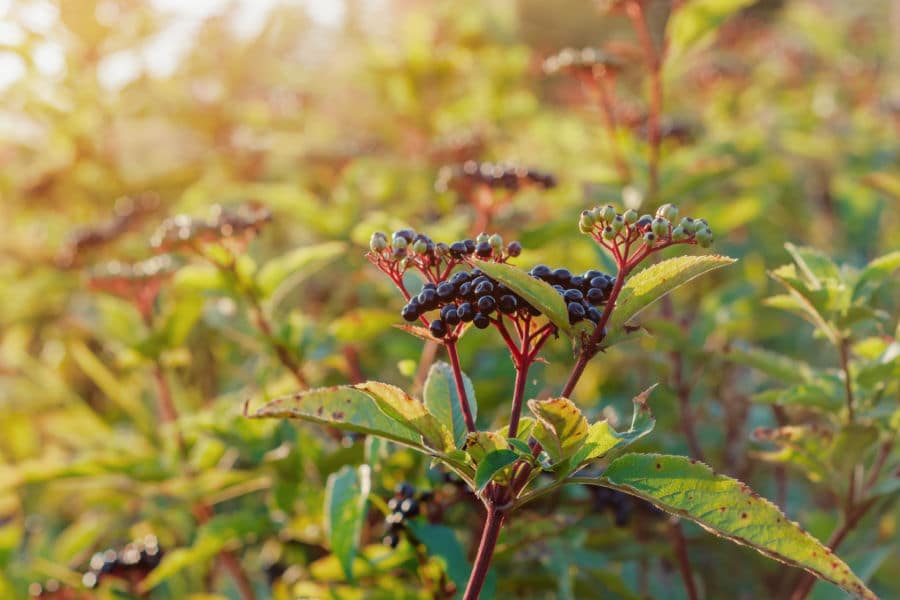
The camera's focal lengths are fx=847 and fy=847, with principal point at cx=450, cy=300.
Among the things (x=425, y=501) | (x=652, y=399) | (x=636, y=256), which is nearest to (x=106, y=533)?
(x=425, y=501)

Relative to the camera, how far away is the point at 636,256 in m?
1.10

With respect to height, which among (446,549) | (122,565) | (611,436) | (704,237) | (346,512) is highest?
(704,237)

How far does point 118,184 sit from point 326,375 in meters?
1.93

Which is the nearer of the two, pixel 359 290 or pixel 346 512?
pixel 346 512

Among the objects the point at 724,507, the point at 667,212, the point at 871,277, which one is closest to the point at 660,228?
the point at 667,212

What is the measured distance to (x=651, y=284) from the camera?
1.04m

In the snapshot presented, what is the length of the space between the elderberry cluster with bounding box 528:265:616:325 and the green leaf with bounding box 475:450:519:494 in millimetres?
198

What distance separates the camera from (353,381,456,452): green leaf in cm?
104

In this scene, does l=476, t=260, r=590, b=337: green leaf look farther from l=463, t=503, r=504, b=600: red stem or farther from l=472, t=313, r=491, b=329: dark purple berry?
l=463, t=503, r=504, b=600: red stem

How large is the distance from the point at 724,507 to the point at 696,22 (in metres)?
1.65

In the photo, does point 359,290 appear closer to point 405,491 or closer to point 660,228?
point 405,491

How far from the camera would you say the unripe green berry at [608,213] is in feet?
3.59

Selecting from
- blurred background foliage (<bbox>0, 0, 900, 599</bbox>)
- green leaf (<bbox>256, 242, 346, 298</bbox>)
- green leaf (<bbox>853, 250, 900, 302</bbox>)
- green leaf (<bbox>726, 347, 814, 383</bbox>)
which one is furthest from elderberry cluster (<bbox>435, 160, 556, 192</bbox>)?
green leaf (<bbox>853, 250, 900, 302</bbox>)

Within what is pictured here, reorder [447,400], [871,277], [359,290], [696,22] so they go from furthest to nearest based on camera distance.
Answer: [359,290] < [696,22] < [871,277] < [447,400]
